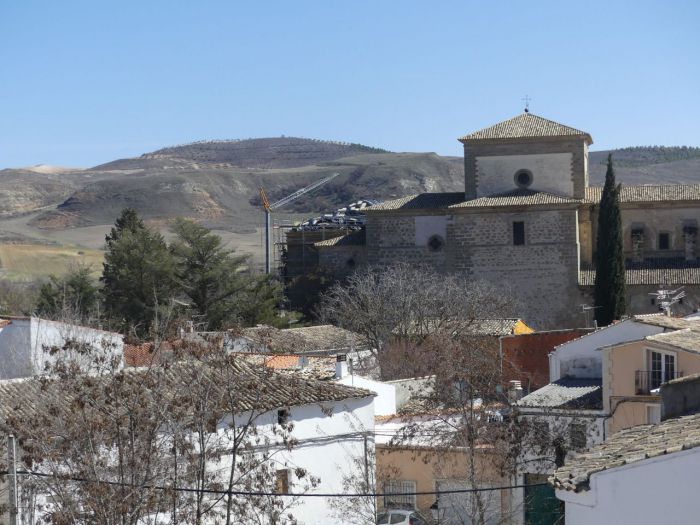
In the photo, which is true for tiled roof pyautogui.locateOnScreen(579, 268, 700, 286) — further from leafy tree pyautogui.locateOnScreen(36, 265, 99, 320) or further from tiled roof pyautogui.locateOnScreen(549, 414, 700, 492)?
tiled roof pyautogui.locateOnScreen(549, 414, 700, 492)

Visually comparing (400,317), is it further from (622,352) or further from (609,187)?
(622,352)

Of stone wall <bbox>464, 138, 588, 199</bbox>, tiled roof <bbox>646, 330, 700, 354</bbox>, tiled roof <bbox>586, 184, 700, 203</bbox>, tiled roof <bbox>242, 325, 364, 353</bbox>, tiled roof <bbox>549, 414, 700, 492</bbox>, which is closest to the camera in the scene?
tiled roof <bbox>549, 414, 700, 492</bbox>

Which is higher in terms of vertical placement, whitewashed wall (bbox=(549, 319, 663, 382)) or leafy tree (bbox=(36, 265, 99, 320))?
leafy tree (bbox=(36, 265, 99, 320))

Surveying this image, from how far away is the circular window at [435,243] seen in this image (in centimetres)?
4778

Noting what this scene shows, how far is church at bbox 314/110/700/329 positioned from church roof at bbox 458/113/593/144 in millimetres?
36

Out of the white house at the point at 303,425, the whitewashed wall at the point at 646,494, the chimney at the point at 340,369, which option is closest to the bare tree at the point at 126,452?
the white house at the point at 303,425

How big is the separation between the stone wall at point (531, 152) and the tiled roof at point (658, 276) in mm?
3576

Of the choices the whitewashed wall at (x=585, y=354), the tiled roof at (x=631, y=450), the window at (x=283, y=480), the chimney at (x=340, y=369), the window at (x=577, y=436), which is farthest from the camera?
the chimney at (x=340, y=369)

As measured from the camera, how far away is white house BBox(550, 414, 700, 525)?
30.2 ft

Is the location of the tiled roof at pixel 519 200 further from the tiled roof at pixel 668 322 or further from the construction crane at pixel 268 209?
the tiled roof at pixel 668 322

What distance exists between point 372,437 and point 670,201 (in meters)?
30.1

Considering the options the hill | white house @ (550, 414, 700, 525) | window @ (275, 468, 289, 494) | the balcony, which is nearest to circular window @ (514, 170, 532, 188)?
the balcony

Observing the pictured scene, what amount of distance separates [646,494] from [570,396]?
1350 centimetres

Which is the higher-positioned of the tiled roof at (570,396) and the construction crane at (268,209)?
the construction crane at (268,209)
